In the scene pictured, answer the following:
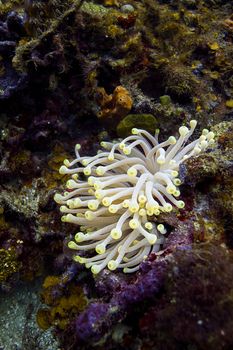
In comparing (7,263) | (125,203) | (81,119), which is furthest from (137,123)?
(7,263)

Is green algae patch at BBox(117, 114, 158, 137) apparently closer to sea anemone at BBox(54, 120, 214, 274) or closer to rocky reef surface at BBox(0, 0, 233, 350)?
rocky reef surface at BBox(0, 0, 233, 350)

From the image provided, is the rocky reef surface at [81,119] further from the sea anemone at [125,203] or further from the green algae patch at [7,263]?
the sea anemone at [125,203]

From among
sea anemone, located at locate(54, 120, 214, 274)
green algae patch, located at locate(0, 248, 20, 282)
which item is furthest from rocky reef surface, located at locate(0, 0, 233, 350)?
sea anemone, located at locate(54, 120, 214, 274)

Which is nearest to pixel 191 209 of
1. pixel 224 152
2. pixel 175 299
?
pixel 224 152

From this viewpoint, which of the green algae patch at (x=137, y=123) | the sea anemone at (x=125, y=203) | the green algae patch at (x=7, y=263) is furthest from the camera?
the green algae patch at (x=137, y=123)

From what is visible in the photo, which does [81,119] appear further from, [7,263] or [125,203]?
[7,263]

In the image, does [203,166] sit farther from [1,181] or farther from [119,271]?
[1,181]

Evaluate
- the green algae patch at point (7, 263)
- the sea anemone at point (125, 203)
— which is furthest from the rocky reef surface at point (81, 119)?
the sea anemone at point (125, 203)
